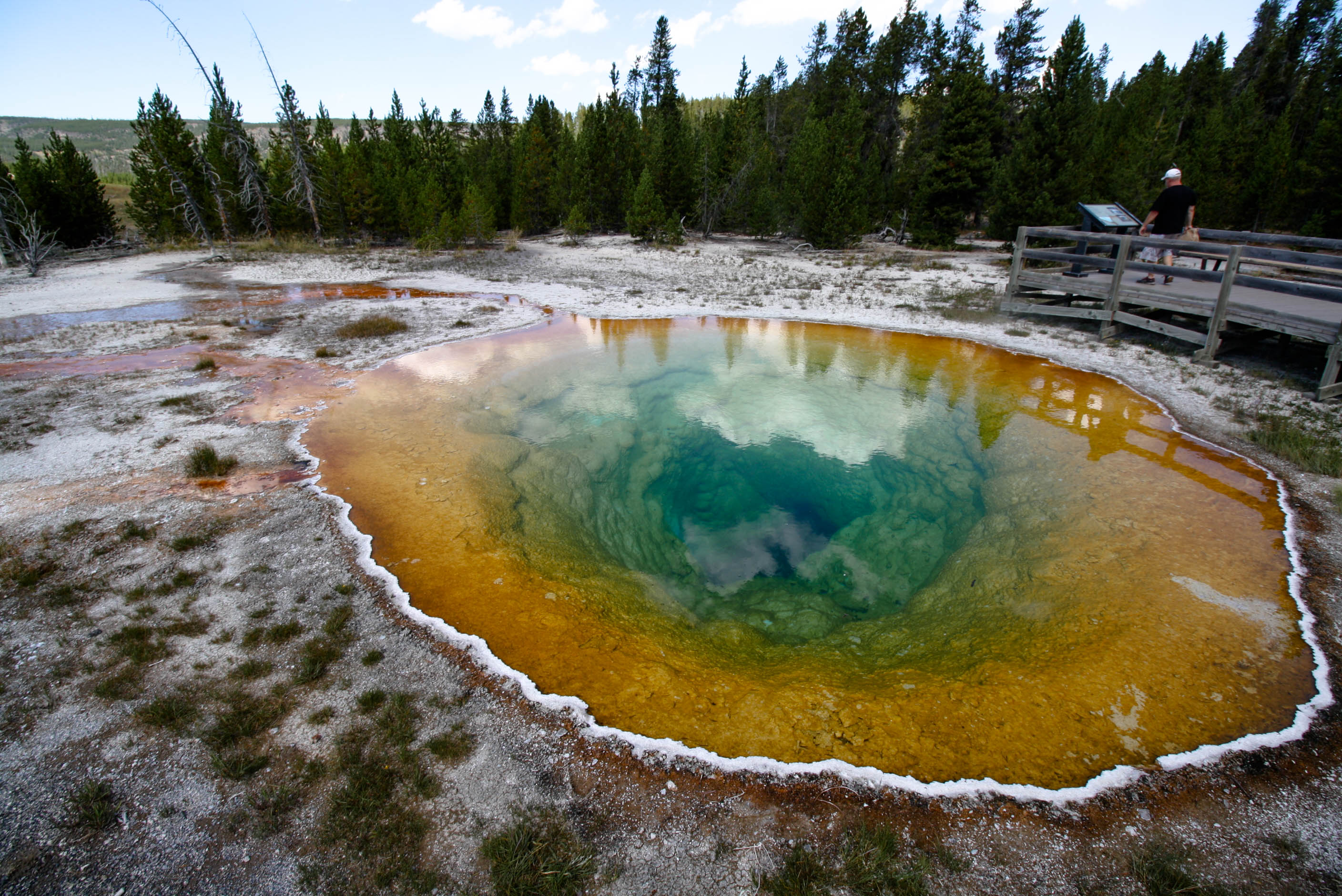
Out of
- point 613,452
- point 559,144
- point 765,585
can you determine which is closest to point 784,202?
point 559,144

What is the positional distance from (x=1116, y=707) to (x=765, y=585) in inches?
108

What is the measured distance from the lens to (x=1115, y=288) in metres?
11.1

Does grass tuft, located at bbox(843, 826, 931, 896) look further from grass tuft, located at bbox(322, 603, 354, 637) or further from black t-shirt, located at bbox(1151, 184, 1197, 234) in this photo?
black t-shirt, located at bbox(1151, 184, 1197, 234)

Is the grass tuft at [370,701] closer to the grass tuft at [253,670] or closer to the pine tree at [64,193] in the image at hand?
the grass tuft at [253,670]

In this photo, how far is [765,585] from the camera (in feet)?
19.0

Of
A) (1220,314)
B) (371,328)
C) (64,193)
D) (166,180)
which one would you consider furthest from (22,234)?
(1220,314)

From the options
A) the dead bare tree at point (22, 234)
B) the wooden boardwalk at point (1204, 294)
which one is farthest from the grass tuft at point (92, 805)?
the dead bare tree at point (22, 234)

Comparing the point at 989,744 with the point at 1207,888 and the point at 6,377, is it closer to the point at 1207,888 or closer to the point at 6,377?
the point at 1207,888

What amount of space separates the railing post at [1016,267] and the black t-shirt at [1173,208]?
2139 mm

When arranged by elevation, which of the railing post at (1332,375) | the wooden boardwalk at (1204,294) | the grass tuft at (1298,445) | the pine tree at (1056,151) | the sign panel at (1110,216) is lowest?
the grass tuft at (1298,445)

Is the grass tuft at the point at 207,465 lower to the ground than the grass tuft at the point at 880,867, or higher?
higher

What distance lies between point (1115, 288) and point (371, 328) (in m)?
14.5

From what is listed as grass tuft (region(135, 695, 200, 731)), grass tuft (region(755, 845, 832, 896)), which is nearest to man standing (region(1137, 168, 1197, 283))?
grass tuft (region(755, 845, 832, 896))

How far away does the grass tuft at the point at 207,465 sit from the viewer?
654cm
